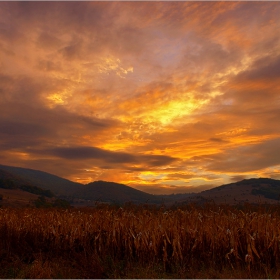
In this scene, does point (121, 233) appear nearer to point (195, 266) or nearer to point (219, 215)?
point (195, 266)

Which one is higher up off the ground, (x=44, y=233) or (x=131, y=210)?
(x=131, y=210)

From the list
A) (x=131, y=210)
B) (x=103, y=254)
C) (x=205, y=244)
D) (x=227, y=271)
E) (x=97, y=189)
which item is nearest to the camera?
(x=227, y=271)

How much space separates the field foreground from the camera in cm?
826

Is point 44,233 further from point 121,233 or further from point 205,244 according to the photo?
point 205,244

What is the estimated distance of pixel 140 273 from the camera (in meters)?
8.13

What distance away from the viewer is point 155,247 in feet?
29.3

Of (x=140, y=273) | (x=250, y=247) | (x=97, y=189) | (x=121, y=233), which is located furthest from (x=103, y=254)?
(x=97, y=189)

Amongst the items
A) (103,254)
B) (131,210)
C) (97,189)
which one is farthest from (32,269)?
(97,189)

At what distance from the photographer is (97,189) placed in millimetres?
182625

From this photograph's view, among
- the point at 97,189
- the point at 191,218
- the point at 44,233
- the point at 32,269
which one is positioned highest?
the point at 97,189

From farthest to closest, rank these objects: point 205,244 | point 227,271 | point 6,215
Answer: point 6,215 → point 205,244 → point 227,271

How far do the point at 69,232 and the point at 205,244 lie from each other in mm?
5008

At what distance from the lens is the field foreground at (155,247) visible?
826cm

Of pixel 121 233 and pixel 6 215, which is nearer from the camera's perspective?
pixel 121 233
